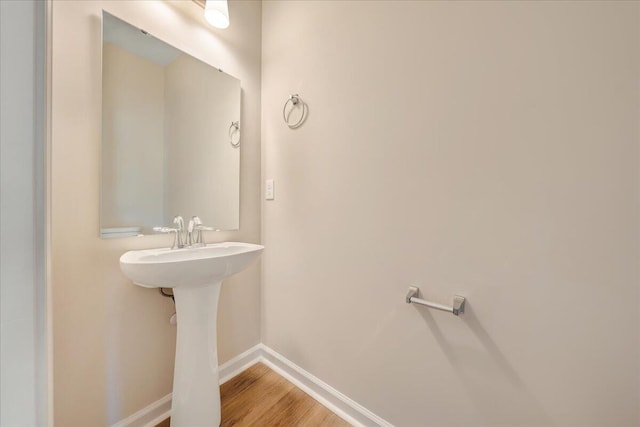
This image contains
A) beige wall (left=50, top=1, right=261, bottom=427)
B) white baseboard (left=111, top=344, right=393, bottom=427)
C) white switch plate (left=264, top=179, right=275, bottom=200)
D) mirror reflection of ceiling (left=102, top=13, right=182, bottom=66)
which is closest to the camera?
beige wall (left=50, top=1, right=261, bottom=427)

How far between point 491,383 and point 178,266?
1.13 metres

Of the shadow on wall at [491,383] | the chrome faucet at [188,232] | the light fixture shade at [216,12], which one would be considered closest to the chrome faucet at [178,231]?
the chrome faucet at [188,232]

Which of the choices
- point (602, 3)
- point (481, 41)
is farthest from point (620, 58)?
point (481, 41)

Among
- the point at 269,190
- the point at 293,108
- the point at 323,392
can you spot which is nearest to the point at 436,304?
the point at 323,392

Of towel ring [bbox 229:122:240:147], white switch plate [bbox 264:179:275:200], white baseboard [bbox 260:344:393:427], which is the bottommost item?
white baseboard [bbox 260:344:393:427]

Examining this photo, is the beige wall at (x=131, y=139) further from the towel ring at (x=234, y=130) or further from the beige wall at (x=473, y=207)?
the beige wall at (x=473, y=207)

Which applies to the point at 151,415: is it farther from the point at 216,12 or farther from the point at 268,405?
the point at 216,12

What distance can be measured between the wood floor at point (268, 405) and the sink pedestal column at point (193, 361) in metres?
0.16

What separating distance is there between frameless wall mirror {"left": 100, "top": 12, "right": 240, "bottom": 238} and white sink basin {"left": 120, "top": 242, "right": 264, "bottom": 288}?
6.4 inches

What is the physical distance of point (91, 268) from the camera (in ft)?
3.07

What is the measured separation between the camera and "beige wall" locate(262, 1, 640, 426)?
0.65 m

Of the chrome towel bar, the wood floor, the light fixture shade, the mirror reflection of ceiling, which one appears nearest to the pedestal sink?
the wood floor

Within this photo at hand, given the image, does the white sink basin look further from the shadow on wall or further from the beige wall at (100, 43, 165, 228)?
the shadow on wall

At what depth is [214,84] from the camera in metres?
1.35
